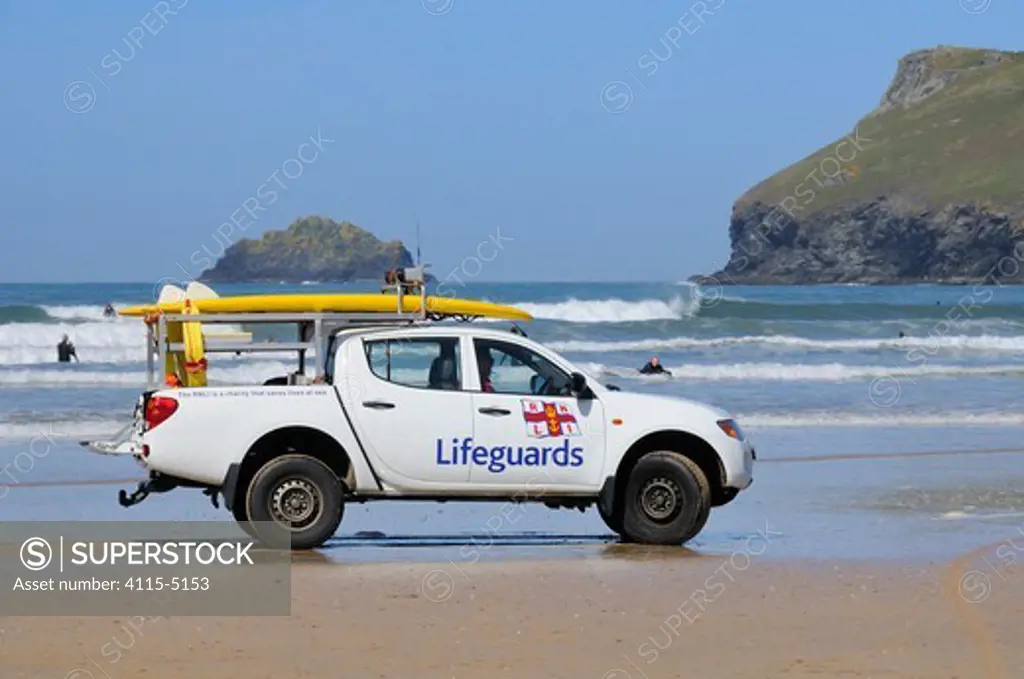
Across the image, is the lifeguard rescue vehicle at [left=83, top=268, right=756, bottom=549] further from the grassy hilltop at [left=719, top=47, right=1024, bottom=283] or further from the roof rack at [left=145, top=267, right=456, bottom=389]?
the grassy hilltop at [left=719, top=47, right=1024, bottom=283]

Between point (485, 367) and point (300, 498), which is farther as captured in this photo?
point (485, 367)

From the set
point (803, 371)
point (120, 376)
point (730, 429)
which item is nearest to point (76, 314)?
point (120, 376)

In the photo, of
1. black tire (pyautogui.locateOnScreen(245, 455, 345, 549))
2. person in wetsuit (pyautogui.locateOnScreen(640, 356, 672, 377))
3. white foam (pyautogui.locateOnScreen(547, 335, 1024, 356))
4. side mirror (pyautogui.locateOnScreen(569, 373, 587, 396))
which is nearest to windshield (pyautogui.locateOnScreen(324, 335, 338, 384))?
black tire (pyautogui.locateOnScreen(245, 455, 345, 549))

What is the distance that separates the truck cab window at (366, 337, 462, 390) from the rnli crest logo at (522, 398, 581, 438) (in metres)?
0.54

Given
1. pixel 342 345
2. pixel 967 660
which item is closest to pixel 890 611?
pixel 967 660

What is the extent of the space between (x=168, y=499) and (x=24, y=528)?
2181 mm

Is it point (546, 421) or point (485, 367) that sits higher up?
point (485, 367)

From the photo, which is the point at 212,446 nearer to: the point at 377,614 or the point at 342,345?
the point at 342,345

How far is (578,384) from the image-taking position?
508 inches

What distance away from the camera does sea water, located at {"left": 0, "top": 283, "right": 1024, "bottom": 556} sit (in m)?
14.3

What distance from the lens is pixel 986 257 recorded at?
173000 mm

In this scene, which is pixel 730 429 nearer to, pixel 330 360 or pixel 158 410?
pixel 330 360

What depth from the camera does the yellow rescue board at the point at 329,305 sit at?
43.3 feet

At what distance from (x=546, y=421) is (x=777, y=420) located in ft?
40.0
